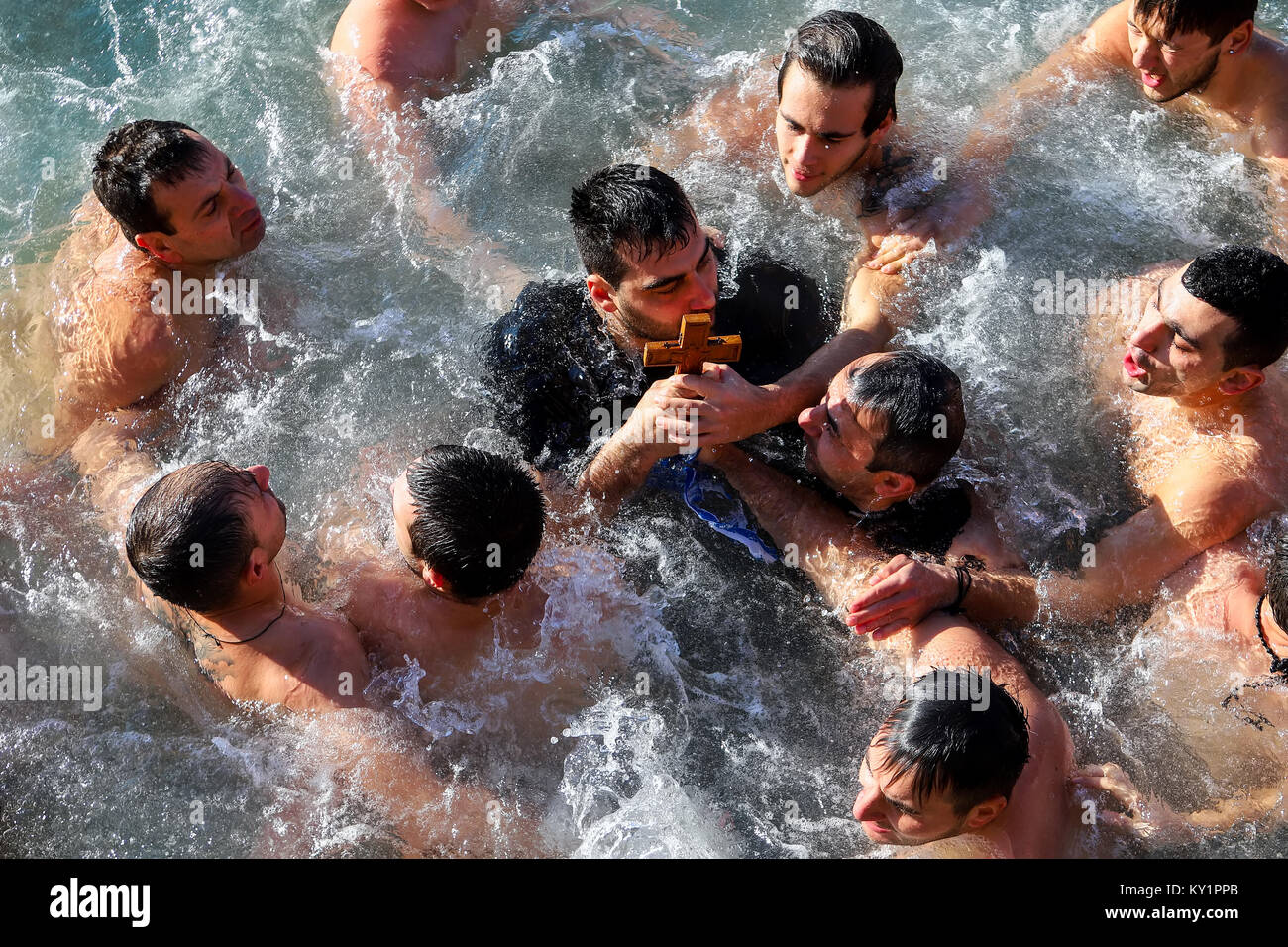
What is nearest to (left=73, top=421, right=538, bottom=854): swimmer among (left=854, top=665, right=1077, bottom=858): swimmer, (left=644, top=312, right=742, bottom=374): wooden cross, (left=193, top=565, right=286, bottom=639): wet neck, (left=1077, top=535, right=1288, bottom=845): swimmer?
(left=193, top=565, right=286, bottom=639): wet neck

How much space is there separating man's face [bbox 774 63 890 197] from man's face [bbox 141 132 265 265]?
7.42 ft

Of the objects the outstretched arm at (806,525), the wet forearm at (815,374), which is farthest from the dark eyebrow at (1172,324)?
the outstretched arm at (806,525)

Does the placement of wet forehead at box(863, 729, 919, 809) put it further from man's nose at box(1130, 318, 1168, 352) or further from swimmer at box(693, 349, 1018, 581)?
man's nose at box(1130, 318, 1168, 352)

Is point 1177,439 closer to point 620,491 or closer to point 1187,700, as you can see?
point 1187,700

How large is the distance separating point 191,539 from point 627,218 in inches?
65.4

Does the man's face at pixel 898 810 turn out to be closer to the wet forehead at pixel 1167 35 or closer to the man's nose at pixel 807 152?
the man's nose at pixel 807 152

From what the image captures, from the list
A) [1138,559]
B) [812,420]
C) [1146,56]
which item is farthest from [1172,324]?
[1146,56]

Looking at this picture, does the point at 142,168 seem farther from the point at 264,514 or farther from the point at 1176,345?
the point at 1176,345

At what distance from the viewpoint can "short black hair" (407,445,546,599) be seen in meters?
3.00

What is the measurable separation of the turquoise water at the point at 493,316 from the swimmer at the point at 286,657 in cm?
13

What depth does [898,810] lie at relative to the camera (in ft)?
9.21

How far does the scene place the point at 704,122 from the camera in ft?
16.8

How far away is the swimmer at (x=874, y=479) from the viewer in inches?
132
